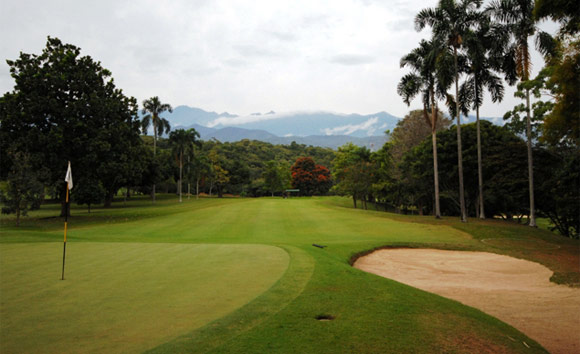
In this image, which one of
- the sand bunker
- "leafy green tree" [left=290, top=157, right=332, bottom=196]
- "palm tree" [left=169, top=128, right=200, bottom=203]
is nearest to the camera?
the sand bunker

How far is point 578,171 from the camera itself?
2283cm

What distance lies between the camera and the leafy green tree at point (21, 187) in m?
25.4

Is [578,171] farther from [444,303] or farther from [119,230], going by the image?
[119,230]

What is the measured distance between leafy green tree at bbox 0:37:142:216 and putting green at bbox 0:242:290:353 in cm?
1884

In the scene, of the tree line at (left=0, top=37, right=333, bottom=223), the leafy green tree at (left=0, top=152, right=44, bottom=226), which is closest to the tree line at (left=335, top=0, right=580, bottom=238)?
the tree line at (left=0, top=37, right=333, bottom=223)

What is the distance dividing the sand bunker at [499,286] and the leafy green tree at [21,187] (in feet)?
80.5

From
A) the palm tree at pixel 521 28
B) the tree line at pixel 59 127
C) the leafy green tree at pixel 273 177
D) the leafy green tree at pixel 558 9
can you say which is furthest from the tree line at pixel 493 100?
the leafy green tree at pixel 273 177

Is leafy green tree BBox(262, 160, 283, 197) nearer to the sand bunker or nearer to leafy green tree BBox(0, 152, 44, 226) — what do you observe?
leafy green tree BBox(0, 152, 44, 226)

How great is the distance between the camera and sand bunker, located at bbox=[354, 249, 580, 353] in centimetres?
723

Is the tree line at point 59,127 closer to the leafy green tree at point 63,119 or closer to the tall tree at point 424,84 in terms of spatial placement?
the leafy green tree at point 63,119

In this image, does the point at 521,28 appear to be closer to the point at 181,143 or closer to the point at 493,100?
the point at 493,100

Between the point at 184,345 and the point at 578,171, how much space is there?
26855 millimetres

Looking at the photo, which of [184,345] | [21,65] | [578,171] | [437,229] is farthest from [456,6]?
[21,65]

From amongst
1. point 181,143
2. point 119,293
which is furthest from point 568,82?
point 181,143
